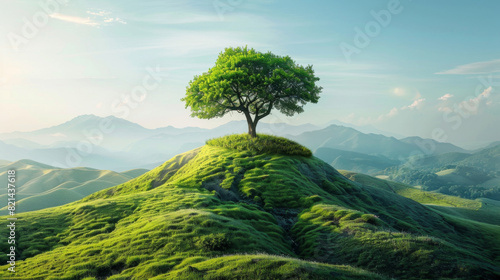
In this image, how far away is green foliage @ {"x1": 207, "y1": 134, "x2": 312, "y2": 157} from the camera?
151 ft

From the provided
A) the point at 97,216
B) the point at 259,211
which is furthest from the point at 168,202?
the point at 259,211

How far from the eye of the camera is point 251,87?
47750 millimetres

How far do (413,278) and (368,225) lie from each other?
7.71 metres

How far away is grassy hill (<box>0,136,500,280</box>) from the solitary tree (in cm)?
944

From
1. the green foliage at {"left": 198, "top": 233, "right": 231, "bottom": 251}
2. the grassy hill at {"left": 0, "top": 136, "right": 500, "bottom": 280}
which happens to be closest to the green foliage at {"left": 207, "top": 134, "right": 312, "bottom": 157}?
the grassy hill at {"left": 0, "top": 136, "right": 500, "bottom": 280}

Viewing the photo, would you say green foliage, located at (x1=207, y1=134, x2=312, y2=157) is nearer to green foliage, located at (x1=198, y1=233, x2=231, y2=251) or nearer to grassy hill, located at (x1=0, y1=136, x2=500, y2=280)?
grassy hill, located at (x1=0, y1=136, x2=500, y2=280)

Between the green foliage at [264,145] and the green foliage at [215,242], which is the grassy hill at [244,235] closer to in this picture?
the green foliage at [215,242]

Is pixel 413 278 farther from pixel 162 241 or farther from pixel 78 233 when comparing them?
pixel 78 233

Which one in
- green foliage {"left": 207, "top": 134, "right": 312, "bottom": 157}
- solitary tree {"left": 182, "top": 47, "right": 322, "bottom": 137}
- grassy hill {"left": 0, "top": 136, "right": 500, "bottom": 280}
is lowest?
grassy hill {"left": 0, "top": 136, "right": 500, "bottom": 280}

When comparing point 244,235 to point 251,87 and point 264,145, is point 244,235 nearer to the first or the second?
point 264,145

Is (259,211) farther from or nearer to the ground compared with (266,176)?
nearer to the ground

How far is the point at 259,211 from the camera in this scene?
100ft

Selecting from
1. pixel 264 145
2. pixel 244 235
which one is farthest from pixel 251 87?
pixel 244 235

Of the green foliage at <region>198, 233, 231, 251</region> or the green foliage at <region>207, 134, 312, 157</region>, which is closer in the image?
the green foliage at <region>198, 233, 231, 251</region>
